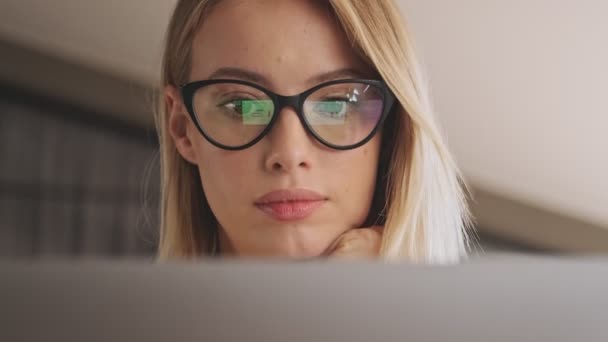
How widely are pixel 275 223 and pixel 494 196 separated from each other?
3.21ft

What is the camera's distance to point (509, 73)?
1.05 metres

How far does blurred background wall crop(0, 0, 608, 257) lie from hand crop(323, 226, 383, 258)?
295 mm

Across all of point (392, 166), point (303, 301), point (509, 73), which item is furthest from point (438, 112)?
point (303, 301)

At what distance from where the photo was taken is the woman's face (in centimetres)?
43

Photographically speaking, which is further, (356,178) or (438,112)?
(438,112)

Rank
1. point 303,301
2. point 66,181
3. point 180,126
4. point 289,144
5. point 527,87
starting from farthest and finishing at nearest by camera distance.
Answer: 1. point 66,181
2. point 527,87
3. point 180,126
4. point 289,144
5. point 303,301

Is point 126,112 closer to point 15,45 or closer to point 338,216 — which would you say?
point 15,45

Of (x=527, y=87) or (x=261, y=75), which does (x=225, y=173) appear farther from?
(x=527, y=87)

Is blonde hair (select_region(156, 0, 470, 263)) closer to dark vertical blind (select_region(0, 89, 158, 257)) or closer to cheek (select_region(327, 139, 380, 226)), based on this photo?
cheek (select_region(327, 139, 380, 226))

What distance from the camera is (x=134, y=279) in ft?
0.45

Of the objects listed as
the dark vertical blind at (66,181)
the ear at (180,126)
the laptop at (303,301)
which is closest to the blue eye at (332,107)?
the ear at (180,126)

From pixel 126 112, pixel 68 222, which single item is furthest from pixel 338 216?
pixel 68 222

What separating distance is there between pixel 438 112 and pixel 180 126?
1.61 ft

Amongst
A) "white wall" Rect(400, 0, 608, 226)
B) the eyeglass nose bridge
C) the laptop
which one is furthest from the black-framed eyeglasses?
"white wall" Rect(400, 0, 608, 226)
